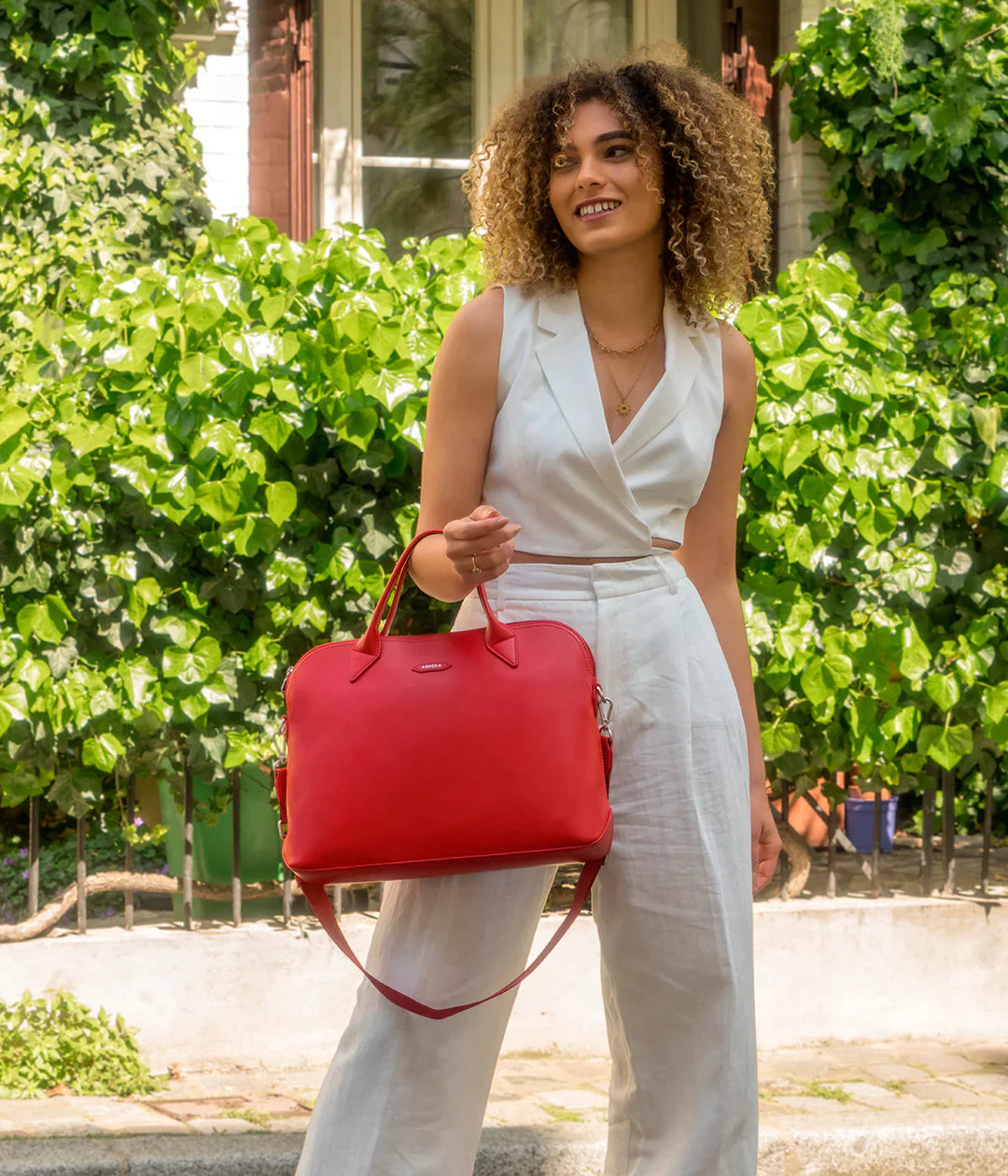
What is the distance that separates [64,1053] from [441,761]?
2.33 meters

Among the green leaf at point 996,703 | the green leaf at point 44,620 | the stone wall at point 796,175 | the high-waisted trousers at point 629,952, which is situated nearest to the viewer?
the high-waisted trousers at point 629,952

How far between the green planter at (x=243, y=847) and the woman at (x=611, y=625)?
223 cm

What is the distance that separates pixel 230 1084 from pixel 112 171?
310 cm

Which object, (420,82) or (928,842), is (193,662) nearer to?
(928,842)

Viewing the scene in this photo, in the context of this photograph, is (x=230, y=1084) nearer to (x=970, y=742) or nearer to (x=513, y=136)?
(x=970, y=742)

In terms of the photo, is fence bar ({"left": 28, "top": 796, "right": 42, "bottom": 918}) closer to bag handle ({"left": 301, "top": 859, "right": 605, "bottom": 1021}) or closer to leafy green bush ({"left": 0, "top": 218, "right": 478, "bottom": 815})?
leafy green bush ({"left": 0, "top": 218, "right": 478, "bottom": 815})

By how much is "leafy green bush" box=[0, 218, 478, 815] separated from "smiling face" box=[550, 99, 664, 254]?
166 centimetres

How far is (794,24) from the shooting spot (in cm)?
609

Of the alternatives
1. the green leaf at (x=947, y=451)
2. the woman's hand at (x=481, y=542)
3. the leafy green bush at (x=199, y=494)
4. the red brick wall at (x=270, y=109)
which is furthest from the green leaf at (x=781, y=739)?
Result: the red brick wall at (x=270, y=109)

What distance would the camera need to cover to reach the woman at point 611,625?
83.1 inches

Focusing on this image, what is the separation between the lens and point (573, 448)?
213cm

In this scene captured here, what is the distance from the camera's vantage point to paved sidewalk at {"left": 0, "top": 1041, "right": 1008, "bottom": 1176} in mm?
3342

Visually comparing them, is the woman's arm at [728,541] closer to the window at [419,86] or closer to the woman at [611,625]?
the woman at [611,625]

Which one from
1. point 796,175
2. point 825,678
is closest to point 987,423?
point 825,678
